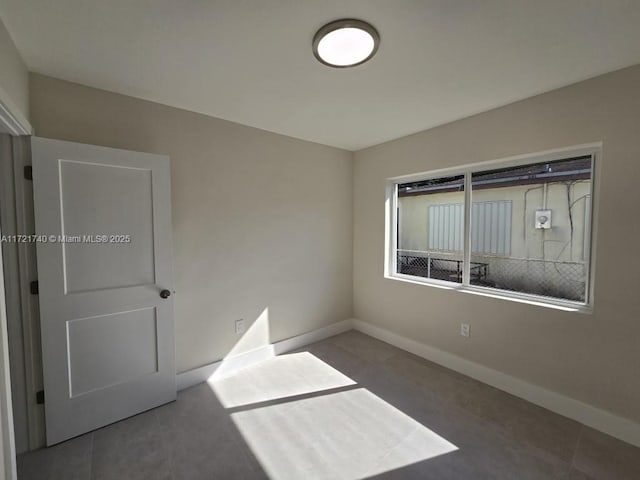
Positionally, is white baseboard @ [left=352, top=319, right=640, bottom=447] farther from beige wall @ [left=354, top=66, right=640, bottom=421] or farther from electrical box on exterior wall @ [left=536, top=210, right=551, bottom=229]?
electrical box on exterior wall @ [left=536, top=210, right=551, bottom=229]

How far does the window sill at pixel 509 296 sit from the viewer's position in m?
2.08

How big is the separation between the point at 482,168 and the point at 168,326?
121 inches

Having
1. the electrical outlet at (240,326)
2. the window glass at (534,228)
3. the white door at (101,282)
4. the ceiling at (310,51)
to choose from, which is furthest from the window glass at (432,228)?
the white door at (101,282)

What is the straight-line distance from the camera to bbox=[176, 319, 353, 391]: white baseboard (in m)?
2.43

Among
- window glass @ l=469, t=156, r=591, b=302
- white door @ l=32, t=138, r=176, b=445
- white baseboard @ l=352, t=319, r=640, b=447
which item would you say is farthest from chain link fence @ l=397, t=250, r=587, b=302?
white door @ l=32, t=138, r=176, b=445

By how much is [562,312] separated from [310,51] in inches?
99.7

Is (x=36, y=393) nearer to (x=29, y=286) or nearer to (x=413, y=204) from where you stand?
(x=29, y=286)

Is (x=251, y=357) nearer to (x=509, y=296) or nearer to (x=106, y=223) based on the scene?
(x=106, y=223)

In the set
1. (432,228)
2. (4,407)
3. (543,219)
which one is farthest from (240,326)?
(543,219)

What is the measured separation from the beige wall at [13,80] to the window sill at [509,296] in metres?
3.29

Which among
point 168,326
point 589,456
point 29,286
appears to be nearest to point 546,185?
point 589,456

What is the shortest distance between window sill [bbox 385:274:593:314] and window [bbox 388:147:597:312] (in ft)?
0.04

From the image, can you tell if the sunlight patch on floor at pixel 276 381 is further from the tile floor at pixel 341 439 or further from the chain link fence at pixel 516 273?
the chain link fence at pixel 516 273

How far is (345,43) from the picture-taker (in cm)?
151
